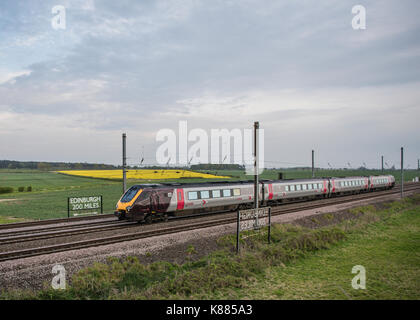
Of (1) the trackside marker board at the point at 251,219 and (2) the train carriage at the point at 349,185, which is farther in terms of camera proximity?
(2) the train carriage at the point at 349,185

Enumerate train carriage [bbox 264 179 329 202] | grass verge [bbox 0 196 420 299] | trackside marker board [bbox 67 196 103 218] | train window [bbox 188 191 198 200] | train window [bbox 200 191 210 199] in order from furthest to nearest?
1. train carriage [bbox 264 179 329 202]
2. trackside marker board [bbox 67 196 103 218]
3. train window [bbox 200 191 210 199]
4. train window [bbox 188 191 198 200]
5. grass verge [bbox 0 196 420 299]

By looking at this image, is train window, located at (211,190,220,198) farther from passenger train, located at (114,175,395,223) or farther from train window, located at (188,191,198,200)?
train window, located at (188,191,198,200)

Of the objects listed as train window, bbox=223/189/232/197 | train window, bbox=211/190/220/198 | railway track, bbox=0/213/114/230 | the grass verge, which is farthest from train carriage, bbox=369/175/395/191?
railway track, bbox=0/213/114/230

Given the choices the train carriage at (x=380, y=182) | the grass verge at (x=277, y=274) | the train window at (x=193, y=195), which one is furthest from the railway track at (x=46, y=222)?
the train carriage at (x=380, y=182)

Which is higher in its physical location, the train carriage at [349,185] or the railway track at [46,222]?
the train carriage at [349,185]

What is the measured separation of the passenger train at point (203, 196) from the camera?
71.9 ft

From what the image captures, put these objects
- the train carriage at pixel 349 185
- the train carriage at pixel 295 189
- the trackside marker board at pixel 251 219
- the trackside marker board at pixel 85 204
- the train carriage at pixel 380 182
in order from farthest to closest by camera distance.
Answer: the train carriage at pixel 380 182, the train carriage at pixel 349 185, the train carriage at pixel 295 189, the trackside marker board at pixel 85 204, the trackside marker board at pixel 251 219

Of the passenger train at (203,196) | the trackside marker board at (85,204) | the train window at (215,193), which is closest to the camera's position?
the passenger train at (203,196)

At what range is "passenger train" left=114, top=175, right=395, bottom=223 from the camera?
21.9 m

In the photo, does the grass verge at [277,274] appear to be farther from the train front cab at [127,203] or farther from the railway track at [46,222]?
the railway track at [46,222]

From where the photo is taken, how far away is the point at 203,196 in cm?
2591
